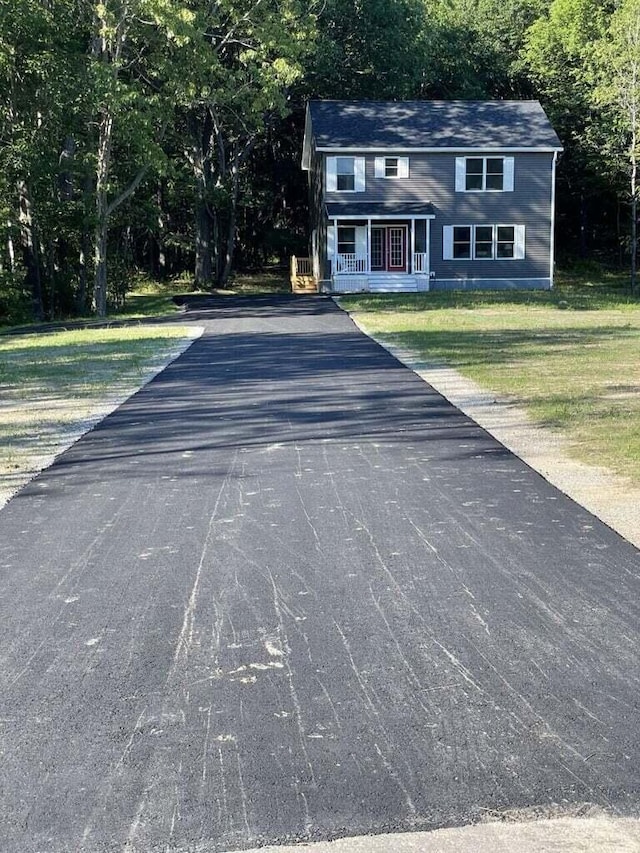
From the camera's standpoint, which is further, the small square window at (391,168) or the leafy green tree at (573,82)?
the leafy green tree at (573,82)

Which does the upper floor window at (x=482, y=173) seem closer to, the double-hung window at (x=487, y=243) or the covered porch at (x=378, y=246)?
the double-hung window at (x=487, y=243)

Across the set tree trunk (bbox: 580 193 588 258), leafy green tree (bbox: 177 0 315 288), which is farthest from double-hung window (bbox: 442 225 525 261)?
tree trunk (bbox: 580 193 588 258)

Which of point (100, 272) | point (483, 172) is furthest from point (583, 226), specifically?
point (100, 272)

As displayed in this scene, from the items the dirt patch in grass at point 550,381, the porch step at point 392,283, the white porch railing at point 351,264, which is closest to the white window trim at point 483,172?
the porch step at point 392,283

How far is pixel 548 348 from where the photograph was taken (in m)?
18.3

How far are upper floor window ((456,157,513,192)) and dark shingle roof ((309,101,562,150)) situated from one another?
73 cm

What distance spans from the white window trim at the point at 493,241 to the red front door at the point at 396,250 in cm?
168

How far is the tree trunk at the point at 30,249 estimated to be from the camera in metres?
30.6

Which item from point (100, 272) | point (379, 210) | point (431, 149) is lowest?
point (100, 272)

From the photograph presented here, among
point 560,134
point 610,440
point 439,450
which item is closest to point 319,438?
point 439,450

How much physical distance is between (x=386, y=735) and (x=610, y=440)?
626 cm

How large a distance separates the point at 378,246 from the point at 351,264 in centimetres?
179

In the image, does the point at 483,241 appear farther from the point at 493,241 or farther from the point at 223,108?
the point at 223,108

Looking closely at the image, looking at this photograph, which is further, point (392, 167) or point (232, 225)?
point (232, 225)
